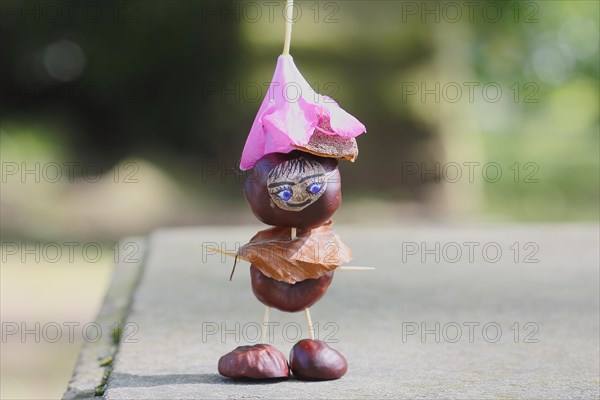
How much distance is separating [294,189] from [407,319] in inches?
37.6

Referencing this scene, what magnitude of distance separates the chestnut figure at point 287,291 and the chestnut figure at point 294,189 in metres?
0.13

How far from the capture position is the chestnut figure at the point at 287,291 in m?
2.18

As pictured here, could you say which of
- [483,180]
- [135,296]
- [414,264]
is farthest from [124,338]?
[483,180]

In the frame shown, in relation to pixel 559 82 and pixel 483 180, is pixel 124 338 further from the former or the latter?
pixel 559 82

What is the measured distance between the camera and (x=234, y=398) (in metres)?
1.97

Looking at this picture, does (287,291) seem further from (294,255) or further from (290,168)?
(290,168)

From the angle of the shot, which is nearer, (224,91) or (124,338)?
(124,338)

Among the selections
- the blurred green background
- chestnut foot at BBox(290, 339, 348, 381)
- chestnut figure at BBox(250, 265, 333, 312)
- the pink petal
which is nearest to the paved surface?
chestnut foot at BBox(290, 339, 348, 381)

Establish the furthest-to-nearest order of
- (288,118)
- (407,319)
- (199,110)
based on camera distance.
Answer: (199,110), (407,319), (288,118)

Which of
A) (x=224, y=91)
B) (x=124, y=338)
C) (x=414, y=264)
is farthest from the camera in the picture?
(x=224, y=91)

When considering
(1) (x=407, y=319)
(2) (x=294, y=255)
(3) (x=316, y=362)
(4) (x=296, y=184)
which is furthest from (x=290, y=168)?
(1) (x=407, y=319)

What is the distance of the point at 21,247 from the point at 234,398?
4.44 m

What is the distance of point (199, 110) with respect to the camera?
7.30m

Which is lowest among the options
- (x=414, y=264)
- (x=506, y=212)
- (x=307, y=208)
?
(x=506, y=212)
